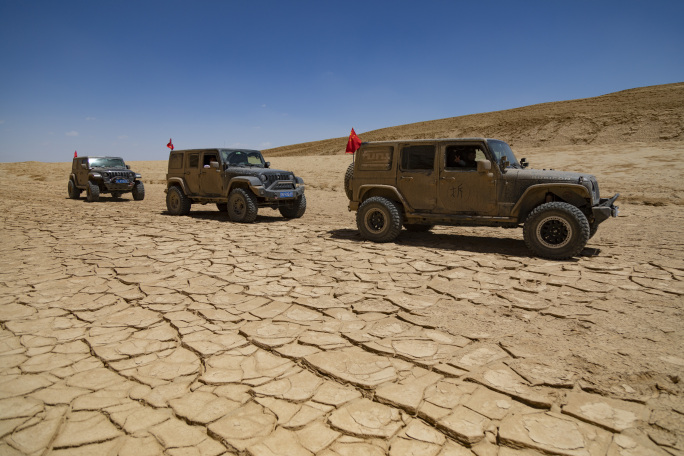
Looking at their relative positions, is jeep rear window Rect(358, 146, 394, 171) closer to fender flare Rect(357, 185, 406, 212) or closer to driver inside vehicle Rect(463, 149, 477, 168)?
fender flare Rect(357, 185, 406, 212)

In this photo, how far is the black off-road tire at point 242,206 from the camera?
9127mm

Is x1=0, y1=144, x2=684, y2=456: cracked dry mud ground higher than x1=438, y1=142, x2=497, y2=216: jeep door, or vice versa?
x1=438, y1=142, x2=497, y2=216: jeep door

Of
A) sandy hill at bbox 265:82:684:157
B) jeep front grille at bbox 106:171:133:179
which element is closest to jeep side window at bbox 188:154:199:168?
jeep front grille at bbox 106:171:133:179

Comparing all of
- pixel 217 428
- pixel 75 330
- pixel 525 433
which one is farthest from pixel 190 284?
pixel 525 433

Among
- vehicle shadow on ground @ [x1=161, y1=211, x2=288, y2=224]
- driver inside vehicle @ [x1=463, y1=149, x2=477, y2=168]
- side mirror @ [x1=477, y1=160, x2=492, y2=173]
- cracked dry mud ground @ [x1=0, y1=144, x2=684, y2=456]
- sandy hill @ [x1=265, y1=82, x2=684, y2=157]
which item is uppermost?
sandy hill @ [x1=265, y1=82, x2=684, y2=157]

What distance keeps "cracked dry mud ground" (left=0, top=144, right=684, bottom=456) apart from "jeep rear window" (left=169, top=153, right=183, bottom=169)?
4722 mm

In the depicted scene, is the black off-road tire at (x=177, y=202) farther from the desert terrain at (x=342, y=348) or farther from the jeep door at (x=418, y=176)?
the jeep door at (x=418, y=176)

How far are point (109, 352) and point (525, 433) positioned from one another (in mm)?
2936

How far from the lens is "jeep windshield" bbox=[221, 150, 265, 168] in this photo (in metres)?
9.69

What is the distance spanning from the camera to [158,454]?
2.04 m

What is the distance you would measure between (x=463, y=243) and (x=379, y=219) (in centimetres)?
148

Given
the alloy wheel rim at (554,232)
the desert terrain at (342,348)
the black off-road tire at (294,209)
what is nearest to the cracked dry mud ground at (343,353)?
the desert terrain at (342,348)

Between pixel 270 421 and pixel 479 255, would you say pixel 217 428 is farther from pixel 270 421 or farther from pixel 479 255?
pixel 479 255

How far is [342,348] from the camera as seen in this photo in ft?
10.4
